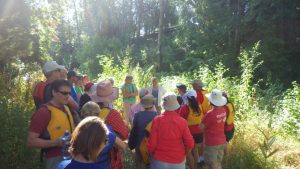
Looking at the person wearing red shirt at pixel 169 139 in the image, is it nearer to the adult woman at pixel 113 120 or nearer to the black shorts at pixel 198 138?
the adult woman at pixel 113 120

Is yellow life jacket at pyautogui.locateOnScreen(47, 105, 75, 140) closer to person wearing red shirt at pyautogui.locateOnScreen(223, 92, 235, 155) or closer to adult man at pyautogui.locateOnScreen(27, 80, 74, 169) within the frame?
adult man at pyautogui.locateOnScreen(27, 80, 74, 169)

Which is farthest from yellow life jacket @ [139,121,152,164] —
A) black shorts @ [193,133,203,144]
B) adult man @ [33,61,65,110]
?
adult man @ [33,61,65,110]

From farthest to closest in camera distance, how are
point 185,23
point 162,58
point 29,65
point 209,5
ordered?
point 162,58, point 185,23, point 209,5, point 29,65

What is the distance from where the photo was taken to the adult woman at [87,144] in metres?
2.39

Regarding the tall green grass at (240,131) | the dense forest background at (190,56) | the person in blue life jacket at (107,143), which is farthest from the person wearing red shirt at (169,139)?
the tall green grass at (240,131)

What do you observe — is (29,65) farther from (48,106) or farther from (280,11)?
(280,11)

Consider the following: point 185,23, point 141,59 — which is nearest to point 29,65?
point 185,23

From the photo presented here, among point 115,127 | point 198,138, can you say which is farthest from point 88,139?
point 198,138

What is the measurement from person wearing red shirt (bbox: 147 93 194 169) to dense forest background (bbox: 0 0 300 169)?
1.79 meters

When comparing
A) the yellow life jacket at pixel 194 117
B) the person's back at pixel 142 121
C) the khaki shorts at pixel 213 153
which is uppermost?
the person's back at pixel 142 121

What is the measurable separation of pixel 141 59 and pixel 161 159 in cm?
2639

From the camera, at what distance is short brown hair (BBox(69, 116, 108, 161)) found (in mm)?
2386

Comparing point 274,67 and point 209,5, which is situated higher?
point 209,5

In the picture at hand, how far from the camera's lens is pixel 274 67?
1800cm
